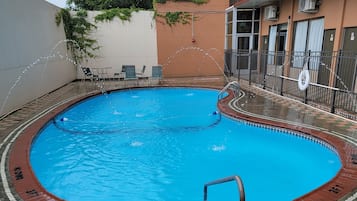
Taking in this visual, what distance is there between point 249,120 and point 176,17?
940 centimetres

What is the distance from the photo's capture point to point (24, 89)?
8406 millimetres

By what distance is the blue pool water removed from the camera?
174 inches

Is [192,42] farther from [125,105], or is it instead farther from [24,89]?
[24,89]

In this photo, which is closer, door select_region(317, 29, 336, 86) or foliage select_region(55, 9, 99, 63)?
door select_region(317, 29, 336, 86)

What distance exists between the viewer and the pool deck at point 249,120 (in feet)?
12.0

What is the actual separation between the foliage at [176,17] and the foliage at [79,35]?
3.93 m

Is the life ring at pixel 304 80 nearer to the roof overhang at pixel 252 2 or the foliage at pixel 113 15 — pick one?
the roof overhang at pixel 252 2

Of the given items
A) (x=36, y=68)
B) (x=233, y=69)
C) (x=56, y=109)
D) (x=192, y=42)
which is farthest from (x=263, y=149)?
(x=192, y=42)

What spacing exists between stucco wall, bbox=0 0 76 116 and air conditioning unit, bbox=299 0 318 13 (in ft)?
32.5

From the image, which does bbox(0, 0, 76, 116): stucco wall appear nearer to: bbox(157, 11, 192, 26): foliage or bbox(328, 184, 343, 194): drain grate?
bbox(157, 11, 192, 26): foliage

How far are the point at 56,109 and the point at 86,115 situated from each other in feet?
2.98

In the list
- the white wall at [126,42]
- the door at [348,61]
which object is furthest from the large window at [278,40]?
the white wall at [126,42]

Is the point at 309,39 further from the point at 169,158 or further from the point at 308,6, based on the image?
the point at 169,158

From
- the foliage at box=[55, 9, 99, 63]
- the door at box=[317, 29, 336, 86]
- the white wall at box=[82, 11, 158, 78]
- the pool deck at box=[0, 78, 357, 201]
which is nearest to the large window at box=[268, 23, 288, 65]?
the pool deck at box=[0, 78, 357, 201]
